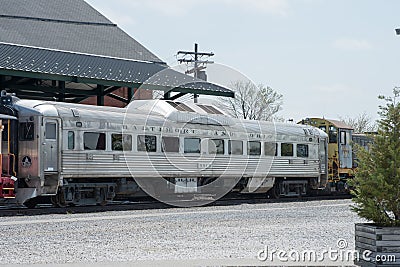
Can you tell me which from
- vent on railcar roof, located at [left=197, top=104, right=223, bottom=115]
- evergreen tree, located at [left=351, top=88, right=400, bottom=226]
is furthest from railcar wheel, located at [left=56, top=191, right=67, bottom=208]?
evergreen tree, located at [left=351, top=88, right=400, bottom=226]

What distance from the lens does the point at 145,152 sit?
2227 cm

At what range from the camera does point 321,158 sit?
100 feet

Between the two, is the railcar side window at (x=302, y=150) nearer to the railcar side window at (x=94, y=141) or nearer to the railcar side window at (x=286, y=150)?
the railcar side window at (x=286, y=150)

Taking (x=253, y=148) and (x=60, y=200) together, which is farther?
(x=253, y=148)

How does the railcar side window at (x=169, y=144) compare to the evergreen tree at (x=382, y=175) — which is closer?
the evergreen tree at (x=382, y=175)

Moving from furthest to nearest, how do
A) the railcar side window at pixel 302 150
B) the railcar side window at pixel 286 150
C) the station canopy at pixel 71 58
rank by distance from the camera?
the station canopy at pixel 71 58, the railcar side window at pixel 302 150, the railcar side window at pixel 286 150

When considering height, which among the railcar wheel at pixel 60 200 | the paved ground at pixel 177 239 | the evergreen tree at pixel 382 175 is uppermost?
the evergreen tree at pixel 382 175

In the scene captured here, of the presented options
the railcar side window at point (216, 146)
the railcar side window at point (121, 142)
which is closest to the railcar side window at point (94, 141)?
the railcar side window at point (121, 142)

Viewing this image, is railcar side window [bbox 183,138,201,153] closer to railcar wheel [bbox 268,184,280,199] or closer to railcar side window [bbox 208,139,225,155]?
railcar side window [bbox 208,139,225,155]

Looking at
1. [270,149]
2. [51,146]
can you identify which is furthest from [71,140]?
[270,149]

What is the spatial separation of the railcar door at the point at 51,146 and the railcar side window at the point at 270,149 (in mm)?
9991

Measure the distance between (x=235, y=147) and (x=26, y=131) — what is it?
872cm

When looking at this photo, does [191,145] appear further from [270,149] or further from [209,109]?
[270,149]

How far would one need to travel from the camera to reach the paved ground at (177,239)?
9.71m
